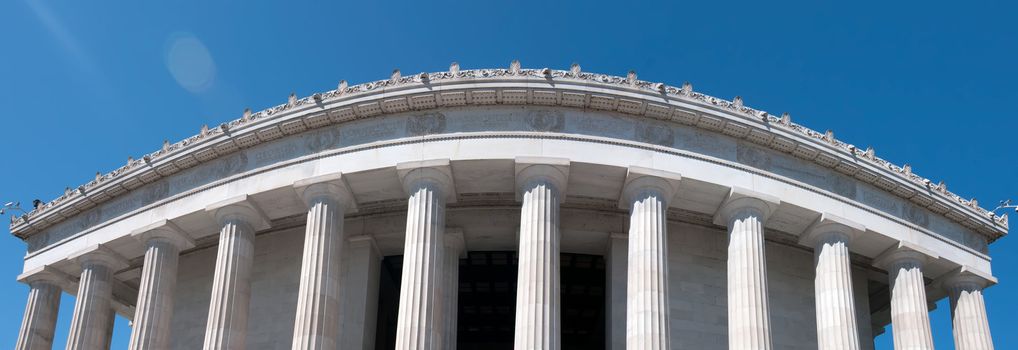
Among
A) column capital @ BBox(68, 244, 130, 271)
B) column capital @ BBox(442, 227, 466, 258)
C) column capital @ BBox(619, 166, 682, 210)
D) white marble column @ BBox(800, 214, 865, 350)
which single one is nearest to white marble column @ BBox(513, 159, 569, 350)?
column capital @ BBox(619, 166, 682, 210)

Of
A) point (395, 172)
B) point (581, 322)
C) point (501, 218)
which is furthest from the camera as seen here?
point (581, 322)

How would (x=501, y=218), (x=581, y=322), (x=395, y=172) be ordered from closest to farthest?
(x=395, y=172) < (x=501, y=218) < (x=581, y=322)

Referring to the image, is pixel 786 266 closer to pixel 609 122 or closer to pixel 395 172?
pixel 609 122

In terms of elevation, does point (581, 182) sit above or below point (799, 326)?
above

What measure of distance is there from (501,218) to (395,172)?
725 centimetres

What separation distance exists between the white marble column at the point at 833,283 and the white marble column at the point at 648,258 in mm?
7619

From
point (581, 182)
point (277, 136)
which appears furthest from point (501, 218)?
point (277, 136)

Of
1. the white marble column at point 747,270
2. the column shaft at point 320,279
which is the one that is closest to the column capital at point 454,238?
the column shaft at point 320,279

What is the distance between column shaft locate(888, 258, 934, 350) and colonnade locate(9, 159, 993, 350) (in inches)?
2.1

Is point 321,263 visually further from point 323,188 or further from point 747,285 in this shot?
point 747,285

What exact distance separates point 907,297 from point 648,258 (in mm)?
14510

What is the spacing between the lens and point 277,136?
2116 inches

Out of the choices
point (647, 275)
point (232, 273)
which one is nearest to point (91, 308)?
point (232, 273)

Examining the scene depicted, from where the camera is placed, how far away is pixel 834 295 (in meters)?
52.1
